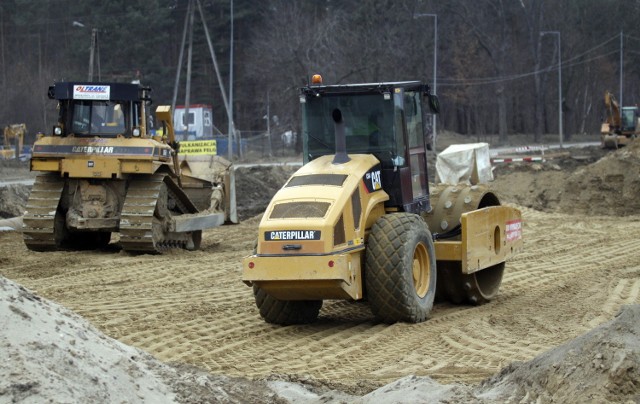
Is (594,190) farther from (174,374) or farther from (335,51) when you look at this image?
(335,51)

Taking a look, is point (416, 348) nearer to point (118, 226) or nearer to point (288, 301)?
point (288, 301)

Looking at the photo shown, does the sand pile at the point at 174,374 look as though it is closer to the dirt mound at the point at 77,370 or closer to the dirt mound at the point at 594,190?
the dirt mound at the point at 77,370

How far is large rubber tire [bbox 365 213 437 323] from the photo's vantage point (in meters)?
10.5

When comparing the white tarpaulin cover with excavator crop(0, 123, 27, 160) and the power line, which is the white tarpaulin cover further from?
the power line

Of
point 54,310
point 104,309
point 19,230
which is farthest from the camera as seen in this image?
point 19,230

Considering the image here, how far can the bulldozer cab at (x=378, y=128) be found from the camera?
11.4 meters

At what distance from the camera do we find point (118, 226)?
1728 centimetres

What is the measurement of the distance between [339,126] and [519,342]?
10.0ft

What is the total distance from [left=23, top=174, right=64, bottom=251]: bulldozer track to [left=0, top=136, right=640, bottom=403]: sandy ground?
0.30 meters

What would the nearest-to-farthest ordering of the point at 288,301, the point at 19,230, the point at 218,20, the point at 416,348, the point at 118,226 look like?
the point at 416,348 → the point at 288,301 → the point at 118,226 → the point at 19,230 → the point at 218,20

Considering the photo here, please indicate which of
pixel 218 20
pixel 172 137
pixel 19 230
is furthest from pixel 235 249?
pixel 218 20

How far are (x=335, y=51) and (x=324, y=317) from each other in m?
47.8

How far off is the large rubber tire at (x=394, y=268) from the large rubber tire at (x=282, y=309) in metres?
0.88

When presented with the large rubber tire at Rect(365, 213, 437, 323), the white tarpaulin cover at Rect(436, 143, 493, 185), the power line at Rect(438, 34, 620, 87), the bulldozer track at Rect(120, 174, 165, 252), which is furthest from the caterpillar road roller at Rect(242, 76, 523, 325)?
the power line at Rect(438, 34, 620, 87)
